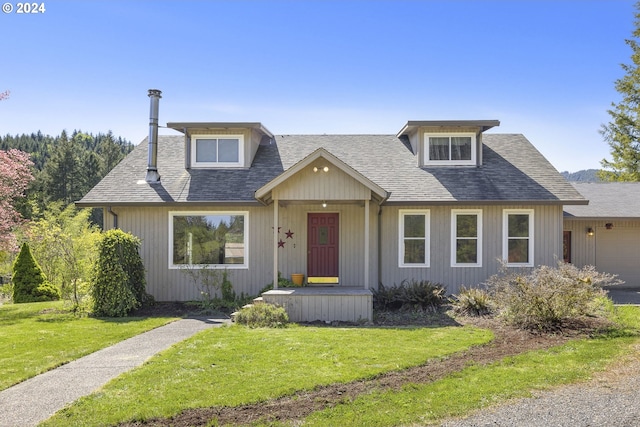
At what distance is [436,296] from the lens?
11.0 meters

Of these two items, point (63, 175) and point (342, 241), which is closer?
point (342, 241)

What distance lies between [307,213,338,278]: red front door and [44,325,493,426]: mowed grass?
3801mm

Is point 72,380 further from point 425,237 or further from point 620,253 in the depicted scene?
point 620,253

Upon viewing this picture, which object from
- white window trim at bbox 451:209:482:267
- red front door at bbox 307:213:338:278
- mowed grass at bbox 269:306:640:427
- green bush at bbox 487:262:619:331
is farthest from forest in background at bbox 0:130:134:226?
mowed grass at bbox 269:306:640:427

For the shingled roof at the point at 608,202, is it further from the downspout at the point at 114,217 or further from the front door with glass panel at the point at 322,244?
the downspout at the point at 114,217

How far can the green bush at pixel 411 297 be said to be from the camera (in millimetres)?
10977

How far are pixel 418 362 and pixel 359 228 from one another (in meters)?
6.55

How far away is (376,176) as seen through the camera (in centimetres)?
1368

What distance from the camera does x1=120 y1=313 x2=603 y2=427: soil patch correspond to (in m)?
4.68

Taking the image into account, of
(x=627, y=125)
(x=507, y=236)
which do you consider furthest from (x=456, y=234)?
(x=627, y=125)

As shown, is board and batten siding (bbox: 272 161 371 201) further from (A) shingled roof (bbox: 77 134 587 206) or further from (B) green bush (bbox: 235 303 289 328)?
(B) green bush (bbox: 235 303 289 328)

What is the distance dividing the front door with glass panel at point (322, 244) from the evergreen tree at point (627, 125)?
2527cm

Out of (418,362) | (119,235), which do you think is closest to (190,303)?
(119,235)

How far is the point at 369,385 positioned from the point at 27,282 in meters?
14.4
